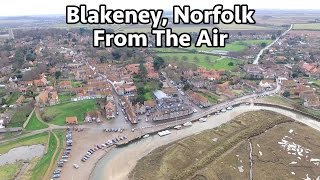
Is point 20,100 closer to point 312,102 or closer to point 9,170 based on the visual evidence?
point 9,170

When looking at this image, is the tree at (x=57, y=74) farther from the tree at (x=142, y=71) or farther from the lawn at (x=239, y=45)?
the lawn at (x=239, y=45)

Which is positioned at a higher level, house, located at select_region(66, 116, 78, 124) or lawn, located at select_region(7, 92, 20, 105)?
lawn, located at select_region(7, 92, 20, 105)

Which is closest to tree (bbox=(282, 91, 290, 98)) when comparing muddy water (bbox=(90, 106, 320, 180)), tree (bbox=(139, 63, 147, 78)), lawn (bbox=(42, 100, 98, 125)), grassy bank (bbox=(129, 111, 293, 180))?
muddy water (bbox=(90, 106, 320, 180))

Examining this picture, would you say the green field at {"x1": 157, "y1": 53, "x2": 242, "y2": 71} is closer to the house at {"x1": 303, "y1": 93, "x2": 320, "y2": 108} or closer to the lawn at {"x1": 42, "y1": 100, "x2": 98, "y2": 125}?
the house at {"x1": 303, "y1": 93, "x2": 320, "y2": 108}

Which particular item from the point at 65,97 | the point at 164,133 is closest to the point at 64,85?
the point at 65,97

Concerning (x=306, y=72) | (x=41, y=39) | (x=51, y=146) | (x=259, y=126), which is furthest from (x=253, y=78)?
(x=41, y=39)

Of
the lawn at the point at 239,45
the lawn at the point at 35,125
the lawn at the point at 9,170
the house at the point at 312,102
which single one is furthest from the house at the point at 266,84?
the lawn at the point at 9,170

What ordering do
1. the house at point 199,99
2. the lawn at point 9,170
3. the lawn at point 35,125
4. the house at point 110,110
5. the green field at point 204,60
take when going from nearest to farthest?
1. the lawn at point 9,170
2. the lawn at point 35,125
3. the house at point 110,110
4. the house at point 199,99
5. the green field at point 204,60
